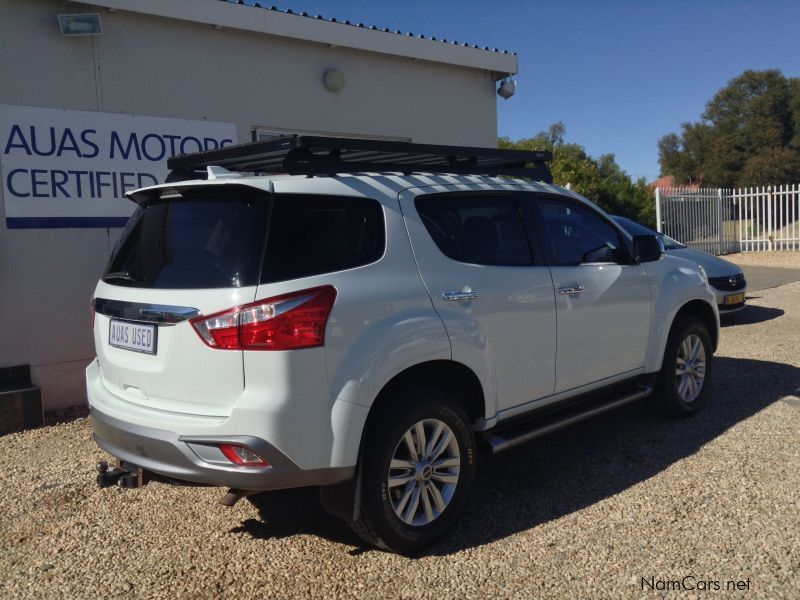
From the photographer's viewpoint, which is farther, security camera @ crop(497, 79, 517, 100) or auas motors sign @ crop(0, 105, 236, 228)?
security camera @ crop(497, 79, 517, 100)

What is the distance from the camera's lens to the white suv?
3062 millimetres

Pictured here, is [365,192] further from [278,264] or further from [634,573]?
[634,573]

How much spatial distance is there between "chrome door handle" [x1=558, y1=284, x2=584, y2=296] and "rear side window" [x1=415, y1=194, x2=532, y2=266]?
0.28 m

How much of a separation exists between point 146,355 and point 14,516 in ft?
5.70

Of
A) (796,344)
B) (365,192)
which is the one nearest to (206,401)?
(365,192)

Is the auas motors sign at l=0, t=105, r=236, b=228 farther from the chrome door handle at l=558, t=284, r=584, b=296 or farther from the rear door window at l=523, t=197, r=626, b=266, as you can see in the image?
the chrome door handle at l=558, t=284, r=584, b=296

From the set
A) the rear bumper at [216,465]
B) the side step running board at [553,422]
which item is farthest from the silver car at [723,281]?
the rear bumper at [216,465]

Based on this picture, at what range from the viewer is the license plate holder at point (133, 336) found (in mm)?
3295

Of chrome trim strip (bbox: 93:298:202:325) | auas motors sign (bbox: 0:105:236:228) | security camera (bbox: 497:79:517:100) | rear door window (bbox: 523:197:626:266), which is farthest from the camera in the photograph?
security camera (bbox: 497:79:517:100)

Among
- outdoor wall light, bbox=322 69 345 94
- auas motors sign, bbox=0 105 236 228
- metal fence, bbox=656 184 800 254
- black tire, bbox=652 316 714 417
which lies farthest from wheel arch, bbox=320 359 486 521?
metal fence, bbox=656 184 800 254

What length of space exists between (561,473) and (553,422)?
52 centimetres

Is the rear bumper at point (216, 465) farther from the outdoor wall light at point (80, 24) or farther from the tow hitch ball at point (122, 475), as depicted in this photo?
the outdoor wall light at point (80, 24)

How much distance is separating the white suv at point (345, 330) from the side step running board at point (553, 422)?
0.02 m

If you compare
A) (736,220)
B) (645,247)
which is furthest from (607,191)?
(645,247)
